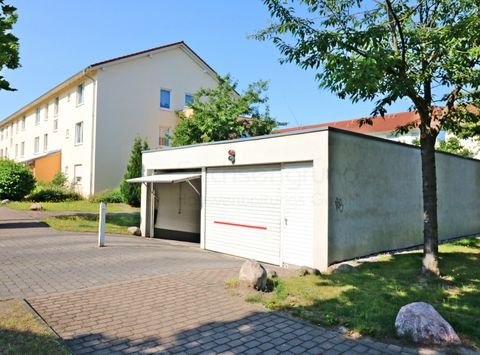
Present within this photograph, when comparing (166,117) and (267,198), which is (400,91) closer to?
(267,198)

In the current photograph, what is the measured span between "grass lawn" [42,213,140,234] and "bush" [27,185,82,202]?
281 inches

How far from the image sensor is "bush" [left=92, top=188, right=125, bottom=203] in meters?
24.7

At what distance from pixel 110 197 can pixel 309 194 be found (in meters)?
18.2

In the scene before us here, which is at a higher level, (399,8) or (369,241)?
(399,8)

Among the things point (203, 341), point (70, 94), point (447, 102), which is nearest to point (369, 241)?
point (447, 102)

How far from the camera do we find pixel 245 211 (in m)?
12.1

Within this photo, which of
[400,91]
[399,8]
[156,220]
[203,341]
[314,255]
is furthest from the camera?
[156,220]

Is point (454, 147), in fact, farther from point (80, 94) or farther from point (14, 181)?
point (14, 181)

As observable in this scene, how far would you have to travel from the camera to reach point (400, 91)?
725 centimetres

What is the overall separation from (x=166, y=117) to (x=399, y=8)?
77.8 feet

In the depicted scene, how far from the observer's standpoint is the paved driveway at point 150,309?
459 cm

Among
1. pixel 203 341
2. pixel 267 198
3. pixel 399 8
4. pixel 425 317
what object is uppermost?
pixel 399 8

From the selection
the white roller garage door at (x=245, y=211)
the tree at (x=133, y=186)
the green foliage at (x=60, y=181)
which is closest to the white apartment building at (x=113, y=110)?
the green foliage at (x=60, y=181)

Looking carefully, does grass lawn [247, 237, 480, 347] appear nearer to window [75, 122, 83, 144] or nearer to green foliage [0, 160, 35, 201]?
green foliage [0, 160, 35, 201]
